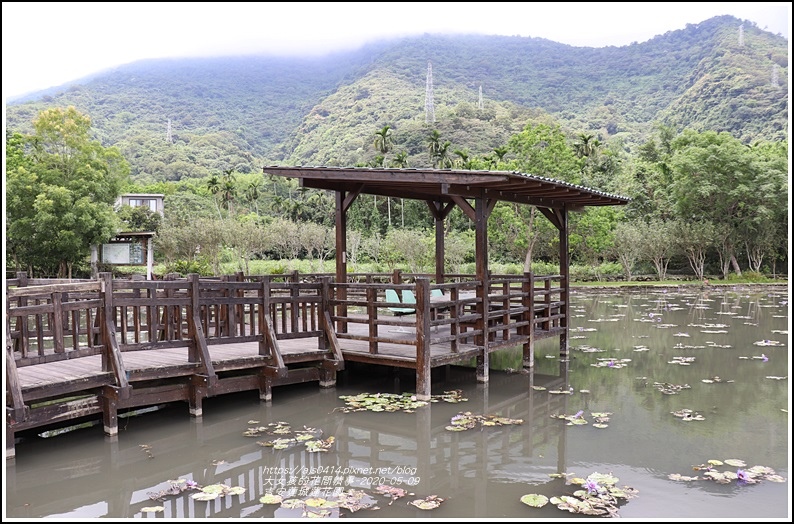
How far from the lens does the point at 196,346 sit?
7859 millimetres

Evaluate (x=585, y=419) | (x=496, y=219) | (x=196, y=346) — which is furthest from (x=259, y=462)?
(x=496, y=219)

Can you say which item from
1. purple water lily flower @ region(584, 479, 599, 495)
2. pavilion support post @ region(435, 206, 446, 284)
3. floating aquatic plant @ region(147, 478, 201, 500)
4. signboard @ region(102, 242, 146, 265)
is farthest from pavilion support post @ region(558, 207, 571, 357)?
signboard @ region(102, 242, 146, 265)

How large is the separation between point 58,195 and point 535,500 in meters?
28.1

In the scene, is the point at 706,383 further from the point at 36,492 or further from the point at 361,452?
the point at 36,492

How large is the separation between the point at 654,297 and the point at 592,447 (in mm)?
21891

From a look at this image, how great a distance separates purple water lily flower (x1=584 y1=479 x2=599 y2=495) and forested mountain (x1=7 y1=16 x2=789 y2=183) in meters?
49.6

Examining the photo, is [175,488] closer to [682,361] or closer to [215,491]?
[215,491]

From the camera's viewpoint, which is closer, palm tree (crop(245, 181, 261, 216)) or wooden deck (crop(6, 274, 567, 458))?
wooden deck (crop(6, 274, 567, 458))

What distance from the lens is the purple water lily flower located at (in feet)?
17.4

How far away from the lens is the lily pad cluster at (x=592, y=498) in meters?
4.93

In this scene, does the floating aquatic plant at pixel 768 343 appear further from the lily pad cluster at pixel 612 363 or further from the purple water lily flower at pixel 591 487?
the purple water lily flower at pixel 591 487

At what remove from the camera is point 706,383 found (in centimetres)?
973

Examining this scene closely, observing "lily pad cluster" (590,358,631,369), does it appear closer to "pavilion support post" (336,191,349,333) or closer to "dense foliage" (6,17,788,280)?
"pavilion support post" (336,191,349,333)

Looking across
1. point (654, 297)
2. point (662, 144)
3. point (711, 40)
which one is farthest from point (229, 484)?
point (711, 40)
